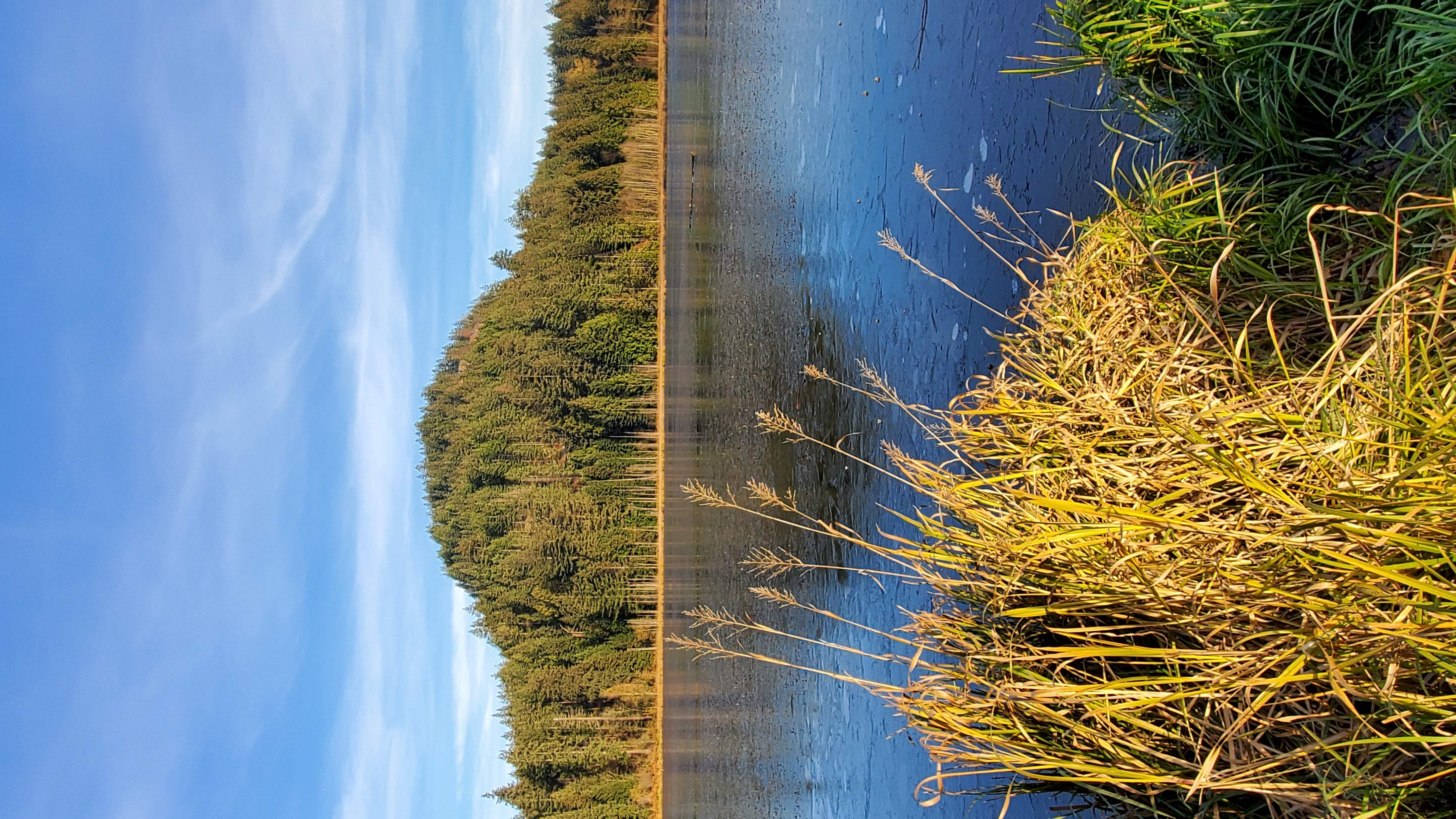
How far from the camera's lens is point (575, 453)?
2927cm

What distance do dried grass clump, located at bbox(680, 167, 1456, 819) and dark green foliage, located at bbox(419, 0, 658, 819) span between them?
75.4 feet

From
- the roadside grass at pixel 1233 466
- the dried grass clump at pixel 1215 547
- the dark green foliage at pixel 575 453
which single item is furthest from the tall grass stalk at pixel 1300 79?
the dark green foliage at pixel 575 453

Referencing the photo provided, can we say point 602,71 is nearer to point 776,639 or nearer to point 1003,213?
point 776,639

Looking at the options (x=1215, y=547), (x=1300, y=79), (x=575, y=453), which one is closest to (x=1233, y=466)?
(x=1215, y=547)

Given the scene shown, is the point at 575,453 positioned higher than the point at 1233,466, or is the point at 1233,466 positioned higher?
the point at 575,453

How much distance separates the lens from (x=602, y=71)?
30766 millimetres

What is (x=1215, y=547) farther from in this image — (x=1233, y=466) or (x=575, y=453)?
(x=575, y=453)

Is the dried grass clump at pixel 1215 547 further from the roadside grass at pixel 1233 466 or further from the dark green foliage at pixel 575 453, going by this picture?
the dark green foliage at pixel 575 453

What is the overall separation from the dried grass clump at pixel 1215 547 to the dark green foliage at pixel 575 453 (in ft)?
75.4

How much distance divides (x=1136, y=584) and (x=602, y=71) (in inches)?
1225

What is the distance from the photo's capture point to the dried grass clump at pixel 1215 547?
2.14 meters

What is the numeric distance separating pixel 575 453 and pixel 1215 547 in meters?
27.5

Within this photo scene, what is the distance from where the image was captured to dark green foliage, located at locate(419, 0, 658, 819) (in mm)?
26578

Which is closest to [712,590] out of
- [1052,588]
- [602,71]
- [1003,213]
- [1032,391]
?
[1003,213]
